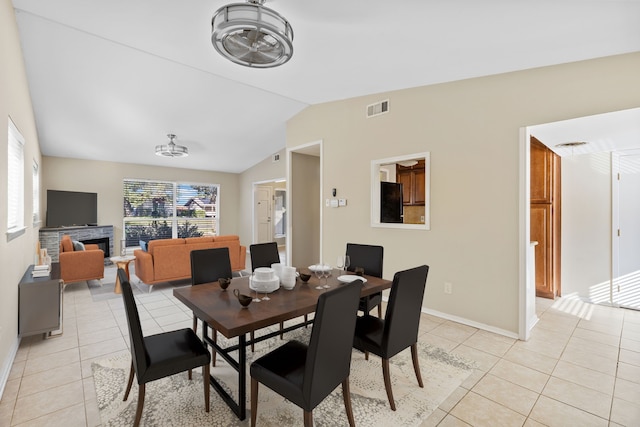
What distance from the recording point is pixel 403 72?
3240mm

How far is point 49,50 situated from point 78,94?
1103 millimetres

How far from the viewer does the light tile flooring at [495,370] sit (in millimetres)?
1928

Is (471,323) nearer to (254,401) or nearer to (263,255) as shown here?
(263,255)

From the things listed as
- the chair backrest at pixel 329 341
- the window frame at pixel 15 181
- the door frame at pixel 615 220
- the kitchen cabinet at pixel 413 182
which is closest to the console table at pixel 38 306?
the window frame at pixel 15 181

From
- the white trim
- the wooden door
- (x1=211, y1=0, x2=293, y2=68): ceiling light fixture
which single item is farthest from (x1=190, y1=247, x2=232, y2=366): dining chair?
the wooden door

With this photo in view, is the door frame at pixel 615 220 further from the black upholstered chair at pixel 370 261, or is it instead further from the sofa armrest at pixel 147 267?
the sofa armrest at pixel 147 267

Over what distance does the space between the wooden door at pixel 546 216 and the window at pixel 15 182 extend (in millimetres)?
6161

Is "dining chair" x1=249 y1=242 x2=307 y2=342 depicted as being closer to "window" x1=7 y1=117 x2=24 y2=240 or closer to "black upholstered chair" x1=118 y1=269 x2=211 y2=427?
"black upholstered chair" x1=118 y1=269 x2=211 y2=427

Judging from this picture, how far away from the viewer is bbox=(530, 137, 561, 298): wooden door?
4.39 metres

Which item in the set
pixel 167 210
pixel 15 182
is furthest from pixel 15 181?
pixel 167 210

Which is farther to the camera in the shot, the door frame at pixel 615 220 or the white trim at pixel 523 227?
the door frame at pixel 615 220

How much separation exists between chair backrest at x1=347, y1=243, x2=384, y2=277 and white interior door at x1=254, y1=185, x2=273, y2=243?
6115mm

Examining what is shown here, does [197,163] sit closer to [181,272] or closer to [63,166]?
[63,166]

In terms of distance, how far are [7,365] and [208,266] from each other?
5.34 ft
